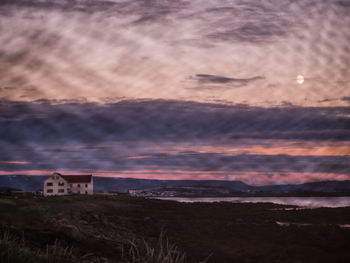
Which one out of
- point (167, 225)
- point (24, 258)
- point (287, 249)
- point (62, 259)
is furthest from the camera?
point (167, 225)

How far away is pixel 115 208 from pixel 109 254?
3343cm

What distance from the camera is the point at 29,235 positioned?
2389 centimetres

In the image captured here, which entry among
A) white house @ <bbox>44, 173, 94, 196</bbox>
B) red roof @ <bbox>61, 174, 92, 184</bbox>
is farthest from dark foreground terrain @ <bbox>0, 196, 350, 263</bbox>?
red roof @ <bbox>61, 174, 92, 184</bbox>

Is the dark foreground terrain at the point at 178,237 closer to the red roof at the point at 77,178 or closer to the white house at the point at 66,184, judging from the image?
the white house at the point at 66,184

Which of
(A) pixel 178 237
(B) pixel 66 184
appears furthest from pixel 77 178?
(A) pixel 178 237

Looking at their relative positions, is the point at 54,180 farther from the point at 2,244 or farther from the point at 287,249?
the point at 2,244

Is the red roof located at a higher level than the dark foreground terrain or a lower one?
higher

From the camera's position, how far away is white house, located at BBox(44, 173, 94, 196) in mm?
91750

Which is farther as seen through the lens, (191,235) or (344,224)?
(344,224)

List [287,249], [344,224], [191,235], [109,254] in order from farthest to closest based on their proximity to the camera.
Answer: [344,224] < [191,235] < [287,249] < [109,254]

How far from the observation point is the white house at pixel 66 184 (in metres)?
91.8

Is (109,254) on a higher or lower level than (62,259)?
lower

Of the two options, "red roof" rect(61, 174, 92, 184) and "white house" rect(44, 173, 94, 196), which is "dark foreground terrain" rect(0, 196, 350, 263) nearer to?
"white house" rect(44, 173, 94, 196)

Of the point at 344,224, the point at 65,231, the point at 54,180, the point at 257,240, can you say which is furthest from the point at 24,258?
the point at 54,180
